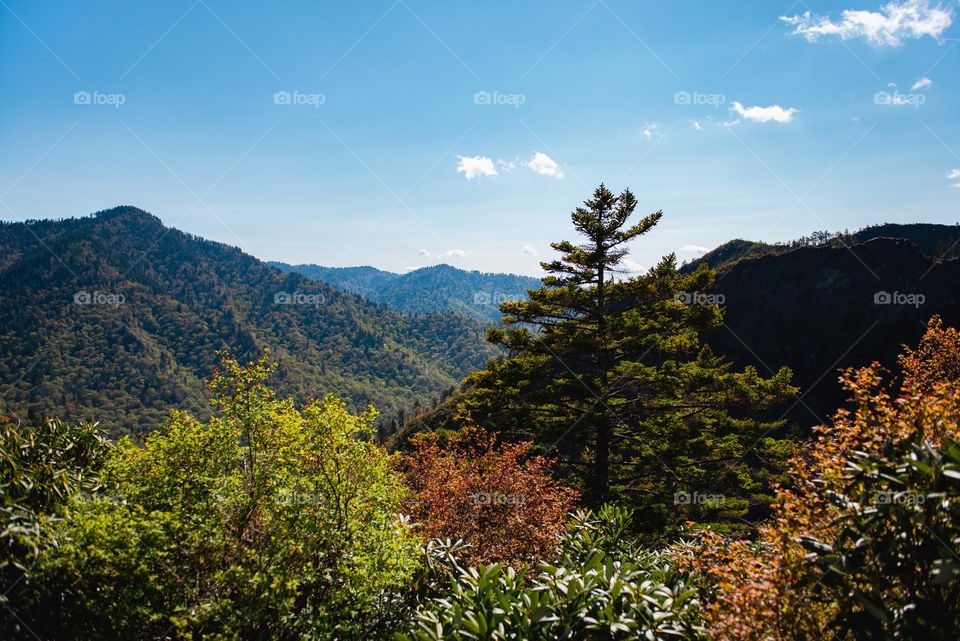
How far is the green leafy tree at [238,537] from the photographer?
5934 millimetres

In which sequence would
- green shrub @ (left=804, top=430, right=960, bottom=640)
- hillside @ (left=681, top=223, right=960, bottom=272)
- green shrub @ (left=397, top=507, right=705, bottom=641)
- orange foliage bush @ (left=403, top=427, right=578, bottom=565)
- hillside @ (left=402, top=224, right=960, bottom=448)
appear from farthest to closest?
1. hillside @ (left=681, top=223, right=960, bottom=272)
2. hillside @ (left=402, top=224, right=960, bottom=448)
3. orange foliage bush @ (left=403, top=427, right=578, bottom=565)
4. green shrub @ (left=397, top=507, right=705, bottom=641)
5. green shrub @ (left=804, top=430, right=960, bottom=640)

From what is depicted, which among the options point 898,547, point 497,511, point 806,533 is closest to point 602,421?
point 497,511

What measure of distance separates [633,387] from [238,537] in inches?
540

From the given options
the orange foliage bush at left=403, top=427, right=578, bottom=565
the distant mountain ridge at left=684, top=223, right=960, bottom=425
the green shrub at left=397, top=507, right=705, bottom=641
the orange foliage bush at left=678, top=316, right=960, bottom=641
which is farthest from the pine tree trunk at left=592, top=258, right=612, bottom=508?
the distant mountain ridge at left=684, top=223, right=960, bottom=425

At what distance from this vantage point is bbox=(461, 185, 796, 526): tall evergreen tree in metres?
16.3

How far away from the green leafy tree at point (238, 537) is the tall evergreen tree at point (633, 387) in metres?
9.64

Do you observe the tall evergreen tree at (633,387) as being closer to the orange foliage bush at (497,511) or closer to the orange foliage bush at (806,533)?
the orange foliage bush at (497,511)

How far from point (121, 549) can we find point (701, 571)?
7480mm

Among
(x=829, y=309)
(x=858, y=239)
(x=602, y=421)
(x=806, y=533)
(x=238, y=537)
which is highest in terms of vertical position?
(x=858, y=239)

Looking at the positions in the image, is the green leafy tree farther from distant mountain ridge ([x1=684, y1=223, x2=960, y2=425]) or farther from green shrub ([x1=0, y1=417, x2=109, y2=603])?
distant mountain ridge ([x1=684, y1=223, x2=960, y2=425])

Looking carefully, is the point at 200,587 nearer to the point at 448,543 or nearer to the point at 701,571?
the point at 448,543

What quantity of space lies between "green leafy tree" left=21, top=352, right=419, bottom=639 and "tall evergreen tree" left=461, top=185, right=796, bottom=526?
31.6ft

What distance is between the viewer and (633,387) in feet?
56.4

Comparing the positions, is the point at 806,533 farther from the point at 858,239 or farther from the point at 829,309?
the point at 858,239
